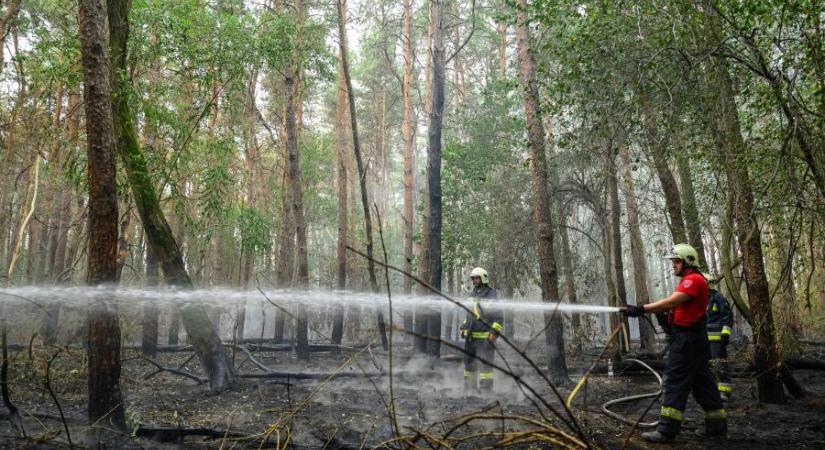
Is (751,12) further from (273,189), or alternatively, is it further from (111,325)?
(273,189)

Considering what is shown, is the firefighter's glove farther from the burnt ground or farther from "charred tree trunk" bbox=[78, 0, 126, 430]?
"charred tree trunk" bbox=[78, 0, 126, 430]

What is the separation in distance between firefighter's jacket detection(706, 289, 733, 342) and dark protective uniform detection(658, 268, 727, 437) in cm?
279

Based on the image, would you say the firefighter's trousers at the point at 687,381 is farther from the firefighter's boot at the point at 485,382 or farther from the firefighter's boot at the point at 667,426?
the firefighter's boot at the point at 485,382

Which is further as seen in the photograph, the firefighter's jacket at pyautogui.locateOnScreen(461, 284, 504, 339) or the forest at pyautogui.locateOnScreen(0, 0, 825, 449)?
the firefighter's jacket at pyautogui.locateOnScreen(461, 284, 504, 339)

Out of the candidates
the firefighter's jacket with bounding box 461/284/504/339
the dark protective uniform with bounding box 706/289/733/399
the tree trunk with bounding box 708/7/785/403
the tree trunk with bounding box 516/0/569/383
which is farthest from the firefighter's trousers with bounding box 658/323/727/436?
the tree trunk with bounding box 516/0/569/383

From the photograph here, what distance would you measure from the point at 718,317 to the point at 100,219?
843cm

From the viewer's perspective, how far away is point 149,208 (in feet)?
25.7

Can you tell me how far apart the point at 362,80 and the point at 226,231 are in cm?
1249

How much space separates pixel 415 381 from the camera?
426 inches

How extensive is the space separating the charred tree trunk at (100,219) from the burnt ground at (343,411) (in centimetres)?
29

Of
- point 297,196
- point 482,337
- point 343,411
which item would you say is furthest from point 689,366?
point 297,196

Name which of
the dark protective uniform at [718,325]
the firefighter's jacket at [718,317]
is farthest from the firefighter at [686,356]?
the firefighter's jacket at [718,317]

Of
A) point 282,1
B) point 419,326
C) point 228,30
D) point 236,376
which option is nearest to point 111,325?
point 236,376

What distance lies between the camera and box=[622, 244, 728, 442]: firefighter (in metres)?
5.34
